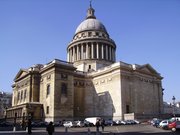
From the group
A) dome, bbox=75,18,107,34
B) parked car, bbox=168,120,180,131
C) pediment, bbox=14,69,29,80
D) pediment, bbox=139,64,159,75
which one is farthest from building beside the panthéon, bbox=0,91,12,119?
parked car, bbox=168,120,180,131

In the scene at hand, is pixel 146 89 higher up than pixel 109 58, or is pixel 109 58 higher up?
pixel 109 58

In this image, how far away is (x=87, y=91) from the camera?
67500 millimetres

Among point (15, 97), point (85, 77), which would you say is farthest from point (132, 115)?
point (15, 97)

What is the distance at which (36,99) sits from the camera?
63.5 m

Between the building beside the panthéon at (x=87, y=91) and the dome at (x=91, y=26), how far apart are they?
43.4 feet

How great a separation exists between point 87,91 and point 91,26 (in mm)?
27009

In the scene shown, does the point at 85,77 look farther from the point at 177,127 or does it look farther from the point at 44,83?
the point at 177,127

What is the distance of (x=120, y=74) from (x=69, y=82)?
12.6 meters

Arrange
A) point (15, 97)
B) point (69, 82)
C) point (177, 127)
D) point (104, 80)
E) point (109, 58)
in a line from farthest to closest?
point (109, 58), point (15, 97), point (104, 80), point (69, 82), point (177, 127)

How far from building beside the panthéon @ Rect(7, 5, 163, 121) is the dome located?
43.4ft

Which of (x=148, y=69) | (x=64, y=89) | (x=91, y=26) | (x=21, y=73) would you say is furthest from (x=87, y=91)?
(x=91, y=26)

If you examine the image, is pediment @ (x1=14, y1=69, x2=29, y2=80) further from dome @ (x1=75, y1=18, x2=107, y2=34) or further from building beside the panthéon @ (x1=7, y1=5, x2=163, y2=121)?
dome @ (x1=75, y1=18, x2=107, y2=34)

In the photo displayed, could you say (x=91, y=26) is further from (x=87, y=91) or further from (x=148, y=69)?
(x=87, y=91)

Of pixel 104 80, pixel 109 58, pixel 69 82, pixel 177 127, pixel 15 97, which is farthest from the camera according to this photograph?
pixel 109 58
